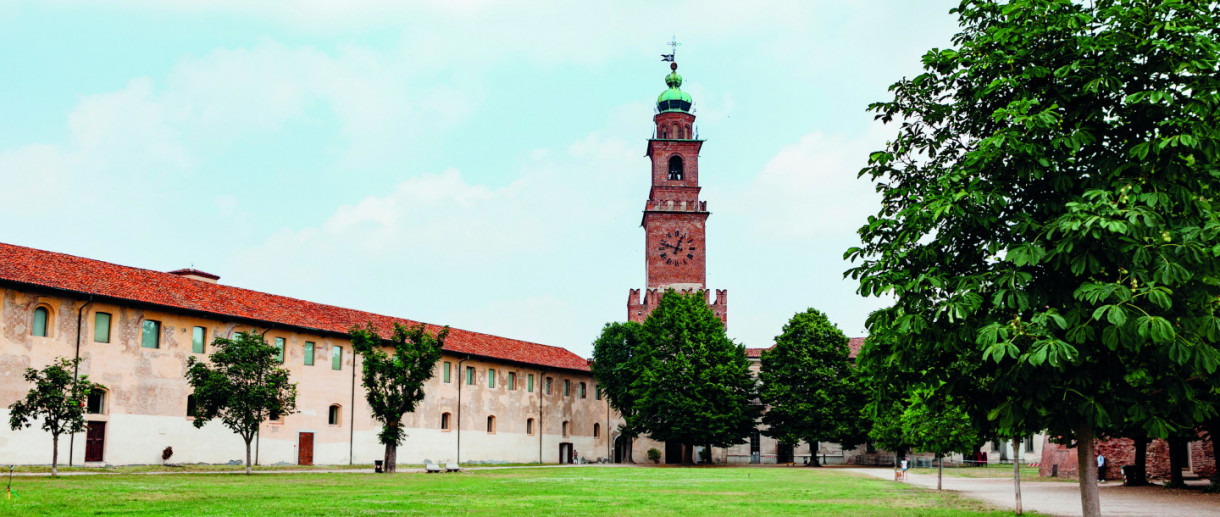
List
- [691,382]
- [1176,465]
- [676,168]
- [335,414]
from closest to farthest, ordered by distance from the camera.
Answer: [1176,465] < [335,414] < [691,382] < [676,168]

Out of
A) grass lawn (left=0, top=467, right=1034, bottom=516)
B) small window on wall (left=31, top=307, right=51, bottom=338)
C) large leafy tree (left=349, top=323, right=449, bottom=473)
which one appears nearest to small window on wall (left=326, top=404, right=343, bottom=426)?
large leafy tree (left=349, top=323, right=449, bottom=473)

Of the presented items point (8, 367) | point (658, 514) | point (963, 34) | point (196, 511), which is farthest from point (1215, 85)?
point (8, 367)

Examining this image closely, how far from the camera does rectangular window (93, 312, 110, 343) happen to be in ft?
132

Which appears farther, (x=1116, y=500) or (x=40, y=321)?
(x=40, y=321)

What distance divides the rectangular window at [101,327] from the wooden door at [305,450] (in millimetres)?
11198

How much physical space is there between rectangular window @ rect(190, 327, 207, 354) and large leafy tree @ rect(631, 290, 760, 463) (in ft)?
86.4

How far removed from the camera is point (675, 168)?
79938mm

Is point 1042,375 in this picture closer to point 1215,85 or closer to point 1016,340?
point 1016,340

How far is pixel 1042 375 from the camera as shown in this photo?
10234 millimetres

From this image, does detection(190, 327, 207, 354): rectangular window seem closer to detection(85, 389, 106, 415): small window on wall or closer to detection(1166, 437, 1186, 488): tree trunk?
detection(85, 389, 106, 415): small window on wall

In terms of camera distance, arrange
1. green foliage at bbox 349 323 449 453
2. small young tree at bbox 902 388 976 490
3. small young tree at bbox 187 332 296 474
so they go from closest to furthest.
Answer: small young tree at bbox 902 388 976 490 < small young tree at bbox 187 332 296 474 < green foliage at bbox 349 323 449 453

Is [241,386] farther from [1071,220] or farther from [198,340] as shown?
[1071,220]

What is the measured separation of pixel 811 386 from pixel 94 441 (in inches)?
1635

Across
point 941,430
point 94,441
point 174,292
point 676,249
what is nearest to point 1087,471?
point 941,430
